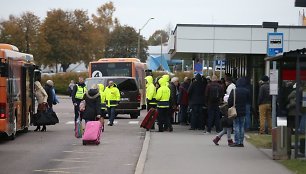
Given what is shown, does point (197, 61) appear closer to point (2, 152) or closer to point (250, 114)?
point (250, 114)

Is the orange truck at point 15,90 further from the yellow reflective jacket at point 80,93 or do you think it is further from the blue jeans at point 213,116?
the blue jeans at point 213,116

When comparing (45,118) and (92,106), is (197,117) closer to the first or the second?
(45,118)

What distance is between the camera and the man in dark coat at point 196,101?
79.1 ft

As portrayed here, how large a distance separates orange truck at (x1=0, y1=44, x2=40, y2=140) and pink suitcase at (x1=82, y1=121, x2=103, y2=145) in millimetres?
2183

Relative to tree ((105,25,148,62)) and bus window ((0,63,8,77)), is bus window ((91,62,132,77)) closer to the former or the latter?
bus window ((0,63,8,77))

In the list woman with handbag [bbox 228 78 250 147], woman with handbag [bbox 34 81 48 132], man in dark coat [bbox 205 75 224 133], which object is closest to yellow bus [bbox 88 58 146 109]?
woman with handbag [bbox 34 81 48 132]

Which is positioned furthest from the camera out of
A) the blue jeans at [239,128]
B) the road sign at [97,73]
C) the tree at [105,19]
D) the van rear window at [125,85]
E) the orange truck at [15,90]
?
the tree at [105,19]

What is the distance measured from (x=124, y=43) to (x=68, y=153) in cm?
7536

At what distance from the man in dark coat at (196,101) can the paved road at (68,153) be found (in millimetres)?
1949

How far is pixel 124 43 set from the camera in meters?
92.0

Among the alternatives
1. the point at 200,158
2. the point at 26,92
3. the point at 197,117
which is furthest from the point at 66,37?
the point at 200,158

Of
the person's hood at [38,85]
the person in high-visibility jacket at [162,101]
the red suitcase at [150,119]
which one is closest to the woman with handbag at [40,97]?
the person's hood at [38,85]

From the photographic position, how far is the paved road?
46.2 feet

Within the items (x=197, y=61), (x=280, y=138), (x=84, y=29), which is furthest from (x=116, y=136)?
(x=84, y=29)
